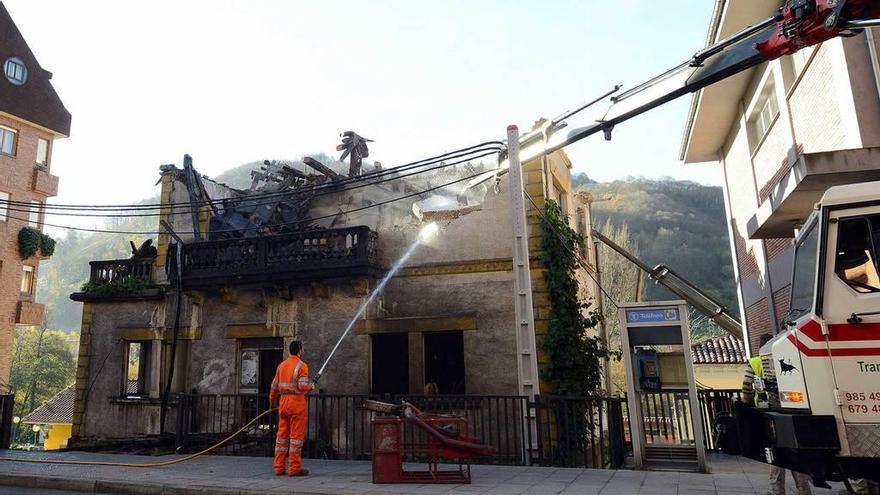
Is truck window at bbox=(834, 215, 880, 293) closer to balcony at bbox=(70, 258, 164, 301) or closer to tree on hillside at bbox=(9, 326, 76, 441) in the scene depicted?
balcony at bbox=(70, 258, 164, 301)

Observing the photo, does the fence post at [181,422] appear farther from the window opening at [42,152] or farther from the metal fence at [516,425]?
the window opening at [42,152]

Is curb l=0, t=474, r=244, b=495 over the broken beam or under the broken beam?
under

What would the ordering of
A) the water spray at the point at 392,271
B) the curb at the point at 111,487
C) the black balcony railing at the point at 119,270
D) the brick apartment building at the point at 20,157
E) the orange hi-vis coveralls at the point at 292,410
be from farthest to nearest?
1. the brick apartment building at the point at 20,157
2. the black balcony railing at the point at 119,270
3. the water spray at the point at 392,271
4. the orange hi-vis coveralls at the point at 292,410
5. the curb at the point at 111,487

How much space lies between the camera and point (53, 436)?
3747 cm

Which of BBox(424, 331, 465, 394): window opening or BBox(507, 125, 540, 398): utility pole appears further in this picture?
BBox(424, 331, 465, 394): window opening

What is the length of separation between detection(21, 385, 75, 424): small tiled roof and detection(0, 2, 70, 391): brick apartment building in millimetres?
9145

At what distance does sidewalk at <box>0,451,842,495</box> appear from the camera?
6.83 metres

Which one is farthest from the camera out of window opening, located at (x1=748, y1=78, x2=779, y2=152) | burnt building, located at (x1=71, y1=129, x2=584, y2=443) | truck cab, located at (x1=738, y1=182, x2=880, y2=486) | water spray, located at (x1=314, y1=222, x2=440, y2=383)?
water spray, located at (x1=314, y1=222, x2=440, y2=383)

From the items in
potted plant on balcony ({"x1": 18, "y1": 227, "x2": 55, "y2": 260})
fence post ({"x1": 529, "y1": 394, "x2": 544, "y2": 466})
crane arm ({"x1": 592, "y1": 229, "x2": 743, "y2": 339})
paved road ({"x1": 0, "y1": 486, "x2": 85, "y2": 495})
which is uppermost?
potted plant on balcony ({"x1": 18, "y1": 227, "x2": 55, "y2": 260})

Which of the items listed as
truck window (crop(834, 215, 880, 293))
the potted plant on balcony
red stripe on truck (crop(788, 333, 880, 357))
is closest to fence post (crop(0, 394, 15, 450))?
red stripe on truck (crop(788, 333, 880, 357))

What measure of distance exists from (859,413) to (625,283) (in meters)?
31.3

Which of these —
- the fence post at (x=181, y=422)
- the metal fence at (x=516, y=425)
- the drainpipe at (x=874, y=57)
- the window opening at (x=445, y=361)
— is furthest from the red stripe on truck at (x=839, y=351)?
the fence post at (x=181, y=422)

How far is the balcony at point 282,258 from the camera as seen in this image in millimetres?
12961

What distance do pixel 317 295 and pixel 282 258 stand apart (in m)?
1.30
